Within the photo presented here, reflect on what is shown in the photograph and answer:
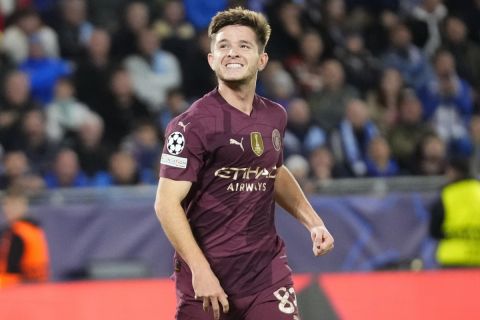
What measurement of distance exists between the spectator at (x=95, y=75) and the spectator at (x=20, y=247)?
2.05m

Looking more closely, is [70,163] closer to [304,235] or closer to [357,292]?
[304,235]

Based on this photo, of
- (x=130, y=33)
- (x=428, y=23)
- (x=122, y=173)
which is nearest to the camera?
(x=122, y=173)

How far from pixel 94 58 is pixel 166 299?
16.8ft

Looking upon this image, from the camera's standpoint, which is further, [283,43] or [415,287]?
[283,43]

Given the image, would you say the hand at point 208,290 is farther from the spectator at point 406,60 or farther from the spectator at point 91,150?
the spectator at point 406,60

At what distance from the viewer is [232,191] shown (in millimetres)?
4766

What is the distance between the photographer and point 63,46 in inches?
463

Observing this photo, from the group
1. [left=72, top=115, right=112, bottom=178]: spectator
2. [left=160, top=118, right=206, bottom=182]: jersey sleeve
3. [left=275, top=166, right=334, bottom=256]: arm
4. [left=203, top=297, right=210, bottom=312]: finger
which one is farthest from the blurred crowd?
[left=203, top=297, right=210, bottom=312]: finger

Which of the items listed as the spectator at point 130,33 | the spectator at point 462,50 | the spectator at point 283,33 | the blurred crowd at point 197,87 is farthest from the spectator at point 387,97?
the spectator at point 130,33

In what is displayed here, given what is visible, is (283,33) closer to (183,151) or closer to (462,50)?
(462,50)

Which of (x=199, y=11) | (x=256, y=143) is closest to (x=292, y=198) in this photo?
(x=256, y=143)

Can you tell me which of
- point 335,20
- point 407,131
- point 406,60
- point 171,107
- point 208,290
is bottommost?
point 208,290

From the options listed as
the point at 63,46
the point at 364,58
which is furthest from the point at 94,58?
the point at 364,58

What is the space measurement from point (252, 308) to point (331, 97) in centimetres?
759
